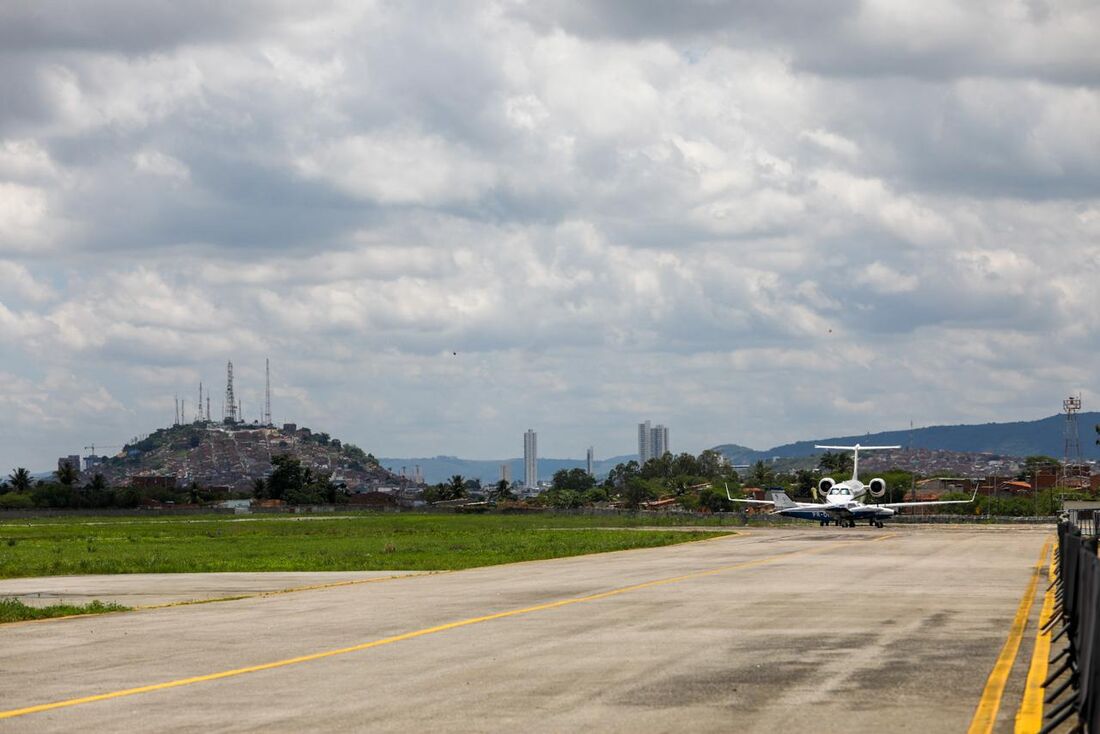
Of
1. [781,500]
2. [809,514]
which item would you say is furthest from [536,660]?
[781,500]

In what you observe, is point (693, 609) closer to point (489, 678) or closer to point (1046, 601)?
point (1046, 601)

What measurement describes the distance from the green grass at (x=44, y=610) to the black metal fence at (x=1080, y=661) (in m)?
18.3

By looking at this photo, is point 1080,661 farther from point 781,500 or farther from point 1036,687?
point 781,500

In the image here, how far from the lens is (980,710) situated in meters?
15.1

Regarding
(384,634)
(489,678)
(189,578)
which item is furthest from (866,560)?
(489,678)

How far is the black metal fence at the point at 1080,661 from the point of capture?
11789mm

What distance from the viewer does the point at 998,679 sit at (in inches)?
691

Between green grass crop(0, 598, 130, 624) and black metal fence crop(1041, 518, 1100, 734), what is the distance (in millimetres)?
18343

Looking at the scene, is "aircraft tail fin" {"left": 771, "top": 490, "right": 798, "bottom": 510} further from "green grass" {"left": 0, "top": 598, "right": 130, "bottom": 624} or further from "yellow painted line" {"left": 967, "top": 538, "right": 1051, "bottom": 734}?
"green grass" {"left": 0, "top": 598, "right": 130, "bottom": 624}

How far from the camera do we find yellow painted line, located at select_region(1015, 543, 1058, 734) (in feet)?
46.6

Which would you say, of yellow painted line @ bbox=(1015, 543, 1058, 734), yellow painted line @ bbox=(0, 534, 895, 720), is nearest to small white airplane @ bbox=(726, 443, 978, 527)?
yellow painted line @ bbox=(0, 534, 895, 720)

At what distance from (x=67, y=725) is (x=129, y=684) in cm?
309

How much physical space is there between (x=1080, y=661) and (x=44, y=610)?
21183 millimetres

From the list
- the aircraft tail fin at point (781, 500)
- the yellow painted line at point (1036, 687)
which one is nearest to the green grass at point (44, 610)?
the yellow painted line at point (1036, 687)
